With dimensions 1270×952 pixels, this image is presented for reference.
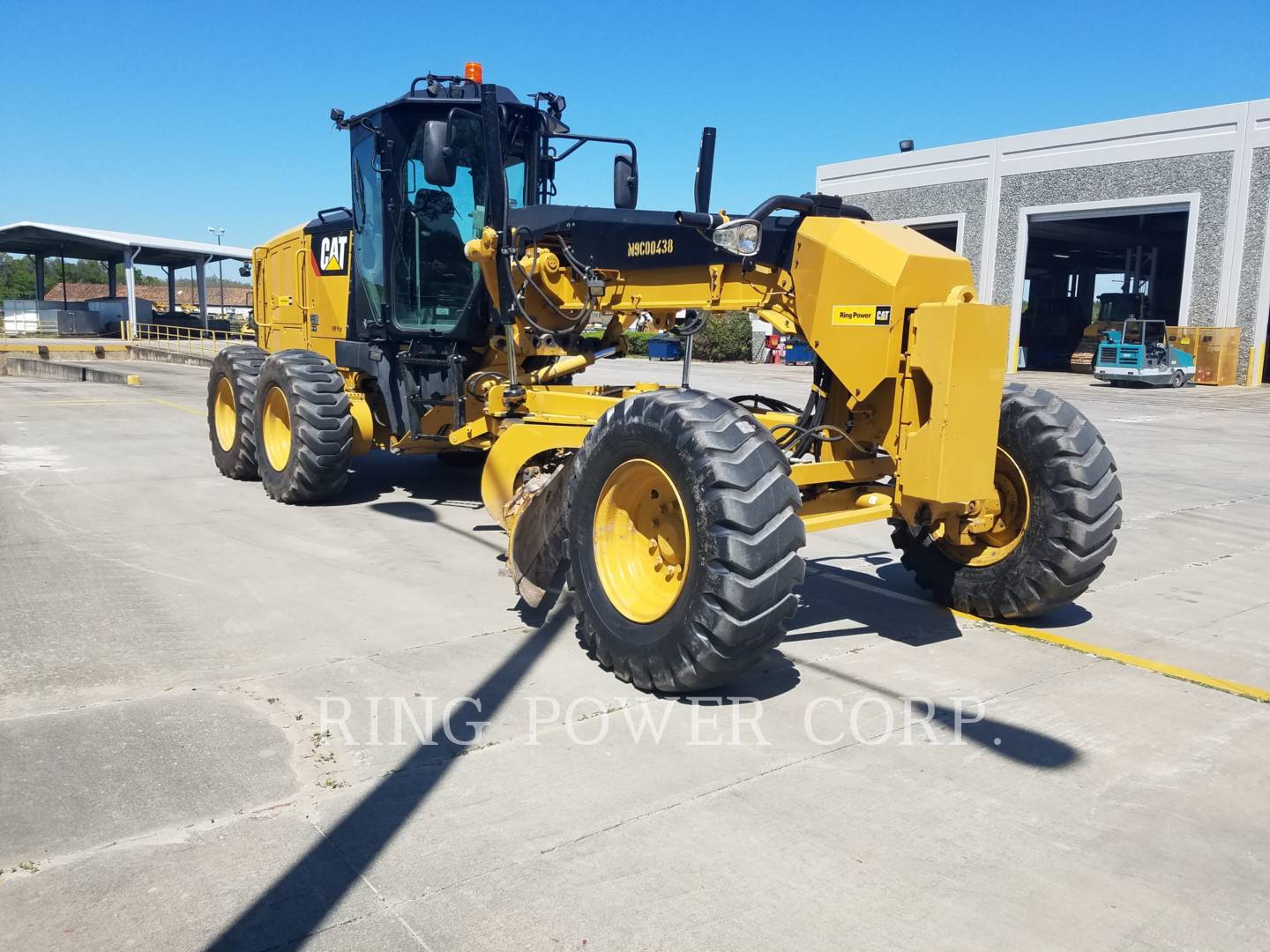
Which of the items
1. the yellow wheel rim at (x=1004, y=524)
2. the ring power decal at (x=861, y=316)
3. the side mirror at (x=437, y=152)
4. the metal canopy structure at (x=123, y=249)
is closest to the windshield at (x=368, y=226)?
the side mirror at (x=437, y=152)

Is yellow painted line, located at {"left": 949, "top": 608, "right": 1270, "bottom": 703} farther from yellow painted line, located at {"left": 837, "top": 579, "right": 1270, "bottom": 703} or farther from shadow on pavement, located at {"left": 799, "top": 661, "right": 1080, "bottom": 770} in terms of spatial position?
shadow on pavement, located at {"left": 799, "top": 661, "right": 1080, "bottom": 770}

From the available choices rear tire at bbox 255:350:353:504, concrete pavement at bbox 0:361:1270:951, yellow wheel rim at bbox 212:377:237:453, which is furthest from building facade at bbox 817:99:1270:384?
concrete pavement at bbox 0:361:1270:951

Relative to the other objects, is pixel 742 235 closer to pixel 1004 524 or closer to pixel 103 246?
pixel 1004 524

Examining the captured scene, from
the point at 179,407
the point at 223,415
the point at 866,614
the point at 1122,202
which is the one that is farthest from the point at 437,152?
the point at 1122,202

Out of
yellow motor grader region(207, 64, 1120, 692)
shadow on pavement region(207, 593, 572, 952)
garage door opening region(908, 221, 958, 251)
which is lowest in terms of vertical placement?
shadow on pavement region(207, 593, 572, 952)

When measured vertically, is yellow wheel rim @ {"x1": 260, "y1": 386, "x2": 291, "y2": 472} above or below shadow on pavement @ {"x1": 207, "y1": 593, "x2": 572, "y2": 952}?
above

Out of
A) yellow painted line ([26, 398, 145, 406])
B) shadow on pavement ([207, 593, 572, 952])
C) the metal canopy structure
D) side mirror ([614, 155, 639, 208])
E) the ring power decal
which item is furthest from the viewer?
the metal canopy structure

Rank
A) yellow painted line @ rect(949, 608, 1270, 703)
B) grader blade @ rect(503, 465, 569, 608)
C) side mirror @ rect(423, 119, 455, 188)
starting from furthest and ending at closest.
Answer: side mirror @ rect(423, 119, 455, 188) → grader blade @ rect(503, 465, 569, 608) → yellow painted line @ rect(949, 608, 1270, 703)

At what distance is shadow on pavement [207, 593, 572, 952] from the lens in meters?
2.86

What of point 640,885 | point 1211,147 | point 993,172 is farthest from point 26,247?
point 640,885

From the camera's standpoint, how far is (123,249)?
4497 cm

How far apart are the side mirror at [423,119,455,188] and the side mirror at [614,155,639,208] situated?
133 cm

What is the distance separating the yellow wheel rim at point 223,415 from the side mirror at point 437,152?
4936 mm

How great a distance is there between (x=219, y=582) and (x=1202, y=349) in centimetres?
3131
